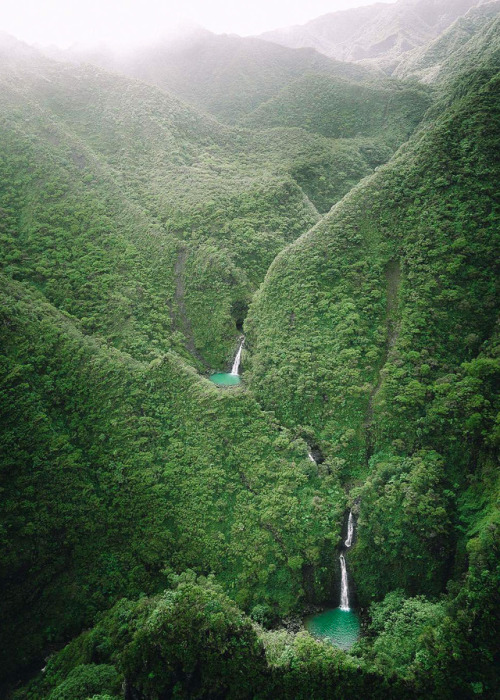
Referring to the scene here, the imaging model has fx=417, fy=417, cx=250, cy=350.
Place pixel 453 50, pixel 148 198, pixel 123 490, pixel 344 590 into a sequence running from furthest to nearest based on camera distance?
1. pixel 453 50
2. pixel 148 198
3. pixel 123 490
4. pixel 344 590

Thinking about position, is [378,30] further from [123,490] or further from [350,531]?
[123,490]

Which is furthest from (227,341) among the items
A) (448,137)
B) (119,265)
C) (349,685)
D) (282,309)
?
(349,685)

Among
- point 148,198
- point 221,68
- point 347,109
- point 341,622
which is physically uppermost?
point 221,68

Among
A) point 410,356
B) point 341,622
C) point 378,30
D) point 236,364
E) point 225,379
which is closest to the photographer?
point 341,622

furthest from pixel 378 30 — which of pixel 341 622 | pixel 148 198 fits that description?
pixel 341 622

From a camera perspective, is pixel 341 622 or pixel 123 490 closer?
pixel 341 622

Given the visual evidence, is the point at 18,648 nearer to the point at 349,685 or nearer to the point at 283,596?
the point at 283,596

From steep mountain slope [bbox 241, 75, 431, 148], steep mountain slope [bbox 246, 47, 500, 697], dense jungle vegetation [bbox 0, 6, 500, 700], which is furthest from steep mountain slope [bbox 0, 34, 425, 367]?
steep mountain slope [bbox 246, 47, 500, 697]
